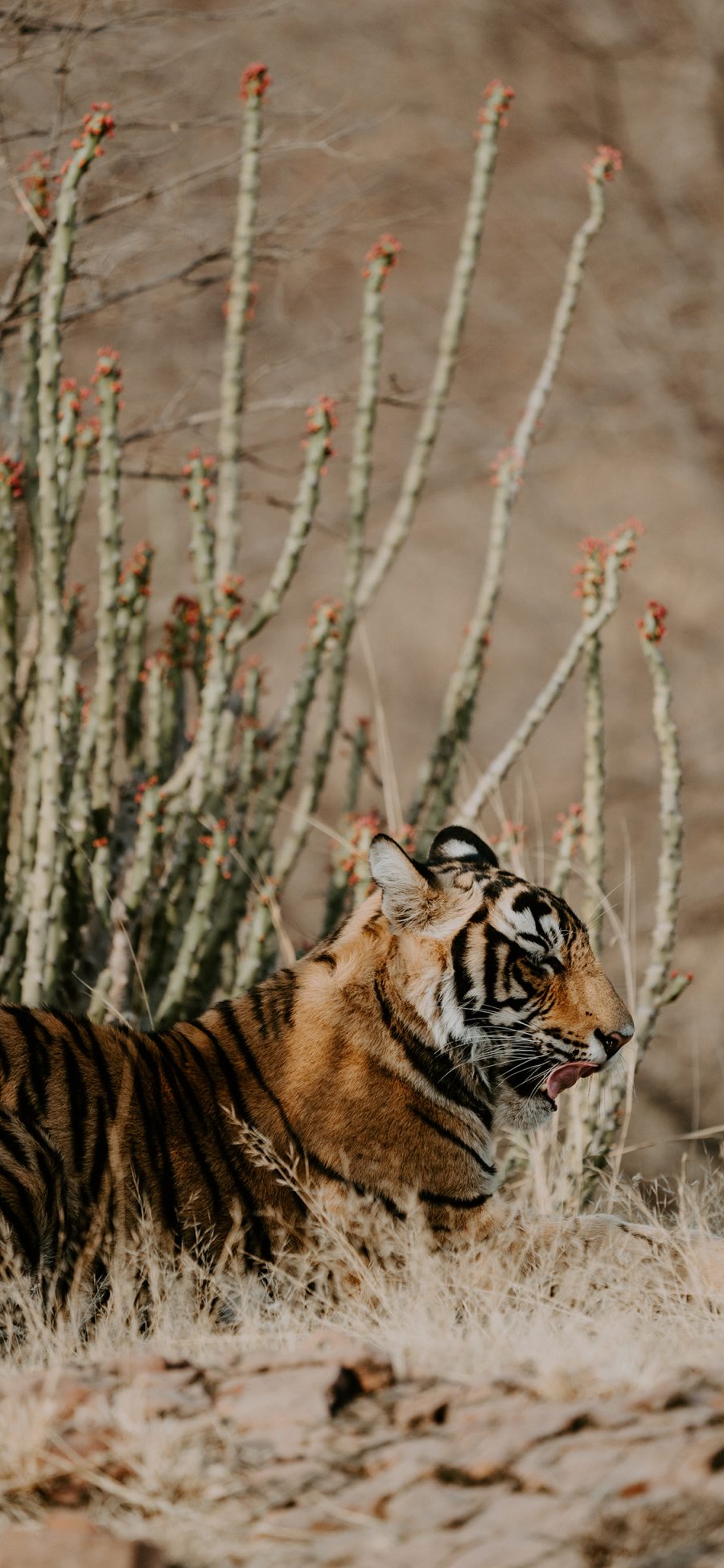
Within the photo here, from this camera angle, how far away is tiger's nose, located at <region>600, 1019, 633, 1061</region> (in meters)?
3.37

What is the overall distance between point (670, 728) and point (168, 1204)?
2254 mm

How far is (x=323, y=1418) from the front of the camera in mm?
2178

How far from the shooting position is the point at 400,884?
339cm

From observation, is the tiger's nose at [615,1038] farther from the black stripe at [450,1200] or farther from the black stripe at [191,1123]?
the black stripe at [191,1123]

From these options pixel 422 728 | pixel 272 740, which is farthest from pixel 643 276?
pixel 272 740

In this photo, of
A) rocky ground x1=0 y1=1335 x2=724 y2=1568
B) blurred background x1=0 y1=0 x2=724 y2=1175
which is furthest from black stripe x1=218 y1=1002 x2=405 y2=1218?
blurred background x1=0 y1=0 x2=724 y2=1175

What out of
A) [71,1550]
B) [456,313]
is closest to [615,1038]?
[71,1550]

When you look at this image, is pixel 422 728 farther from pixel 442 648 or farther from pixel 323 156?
pixel 323 156

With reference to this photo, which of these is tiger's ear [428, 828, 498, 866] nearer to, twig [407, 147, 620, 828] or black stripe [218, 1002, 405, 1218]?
black stripe [218, 1002, 405, 1218]

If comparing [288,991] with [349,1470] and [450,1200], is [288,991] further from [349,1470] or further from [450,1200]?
[349,1470]

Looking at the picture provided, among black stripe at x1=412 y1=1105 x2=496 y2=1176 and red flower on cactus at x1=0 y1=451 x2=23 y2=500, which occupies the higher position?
red flower on cactus at x1=0 y1=451 x2=23 y2=500

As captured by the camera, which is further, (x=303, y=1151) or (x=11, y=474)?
(x=11, y=474)

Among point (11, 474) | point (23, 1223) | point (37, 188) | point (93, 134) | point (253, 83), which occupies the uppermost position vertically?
point (253, 83)

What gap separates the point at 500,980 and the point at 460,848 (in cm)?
52
